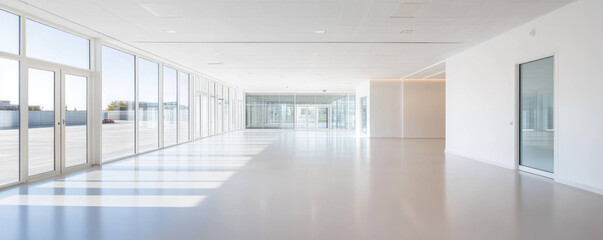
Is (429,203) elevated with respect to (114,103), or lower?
lower

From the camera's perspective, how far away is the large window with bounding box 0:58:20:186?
5637 millimetres

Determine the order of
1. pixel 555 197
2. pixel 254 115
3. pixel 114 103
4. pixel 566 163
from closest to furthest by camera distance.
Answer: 1. pixel 555 197
2. pixel 566 163
3. pixel 114 103
4. pixel 254 115

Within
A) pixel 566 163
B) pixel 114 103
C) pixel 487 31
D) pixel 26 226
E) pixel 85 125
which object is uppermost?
pixel 487 31

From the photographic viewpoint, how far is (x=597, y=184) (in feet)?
17.2

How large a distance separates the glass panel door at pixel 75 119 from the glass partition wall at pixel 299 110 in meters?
19.4

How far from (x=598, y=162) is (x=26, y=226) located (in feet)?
27.7

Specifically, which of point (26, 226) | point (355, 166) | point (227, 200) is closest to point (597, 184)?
point (355, 166)

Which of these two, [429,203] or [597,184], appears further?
[597,184]

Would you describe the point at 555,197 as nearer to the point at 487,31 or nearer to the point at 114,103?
the point at 487,31

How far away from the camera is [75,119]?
7500 millimetres

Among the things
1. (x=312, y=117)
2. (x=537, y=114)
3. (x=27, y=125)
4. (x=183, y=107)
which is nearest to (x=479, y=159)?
(x=537, y=114)

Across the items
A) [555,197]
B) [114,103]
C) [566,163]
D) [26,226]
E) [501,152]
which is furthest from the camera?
[114,103]

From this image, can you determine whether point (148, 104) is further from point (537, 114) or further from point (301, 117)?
point (301, 117)

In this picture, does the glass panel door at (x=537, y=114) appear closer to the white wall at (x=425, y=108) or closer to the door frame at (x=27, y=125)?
the white wall at (x=425, y=108)
